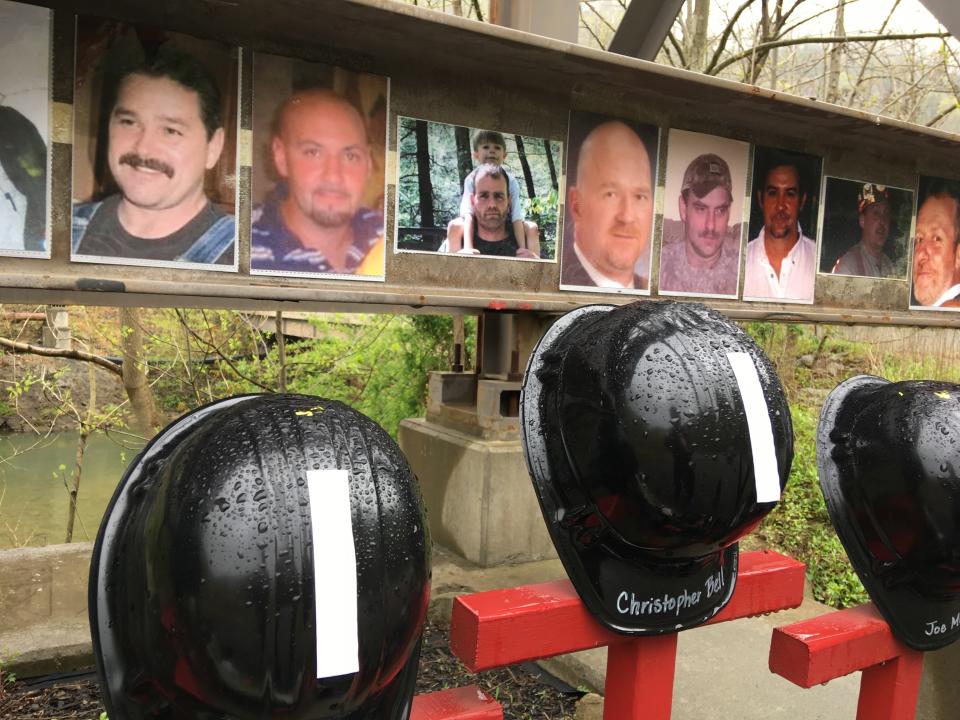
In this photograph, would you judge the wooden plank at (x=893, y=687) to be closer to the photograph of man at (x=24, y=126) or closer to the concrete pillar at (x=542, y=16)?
the photograph of man at (x=24, y=126)

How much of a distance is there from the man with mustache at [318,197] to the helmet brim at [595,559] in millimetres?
1333

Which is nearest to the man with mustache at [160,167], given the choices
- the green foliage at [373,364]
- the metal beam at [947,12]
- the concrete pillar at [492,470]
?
the concrete pillar at [492,470]

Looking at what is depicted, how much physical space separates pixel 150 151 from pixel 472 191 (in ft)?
4.25

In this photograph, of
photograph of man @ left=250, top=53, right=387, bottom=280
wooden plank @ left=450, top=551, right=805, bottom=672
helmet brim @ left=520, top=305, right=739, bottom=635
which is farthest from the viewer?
photograph of man @ left=250, top=53, right=387, bottom=280

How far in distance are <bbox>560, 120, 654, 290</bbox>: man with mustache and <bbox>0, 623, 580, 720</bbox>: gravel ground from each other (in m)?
2.02

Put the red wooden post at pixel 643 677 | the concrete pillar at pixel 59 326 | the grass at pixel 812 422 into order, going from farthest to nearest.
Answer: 1. the concrete pillar at pixel 59 326
2. the grass at pixel 812 422
3. the red wooden post at pixel 643 677

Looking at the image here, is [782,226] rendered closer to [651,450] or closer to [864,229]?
[864,229]

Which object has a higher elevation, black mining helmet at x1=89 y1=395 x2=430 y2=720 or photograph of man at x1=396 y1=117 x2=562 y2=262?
photograph of man at x1=396 y1=117 x2=562 y2=262

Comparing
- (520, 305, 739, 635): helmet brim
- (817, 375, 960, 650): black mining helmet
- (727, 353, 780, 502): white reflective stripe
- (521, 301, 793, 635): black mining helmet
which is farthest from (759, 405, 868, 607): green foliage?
(727, 353, 780, 502): white reflective stripe

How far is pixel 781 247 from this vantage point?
404 centimetres

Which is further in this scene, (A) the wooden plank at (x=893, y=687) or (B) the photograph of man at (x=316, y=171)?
(B) the photograph of man at (x=316, y=171)

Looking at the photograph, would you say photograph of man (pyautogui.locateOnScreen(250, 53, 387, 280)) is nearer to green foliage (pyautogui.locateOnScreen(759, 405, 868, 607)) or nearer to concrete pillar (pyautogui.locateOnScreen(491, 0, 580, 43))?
concrete pillar (pyautogui.locateOnScreen(491, 0, 580, 43))

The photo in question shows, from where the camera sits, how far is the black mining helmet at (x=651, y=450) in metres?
1.42

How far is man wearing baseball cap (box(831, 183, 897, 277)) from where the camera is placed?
166 inches
